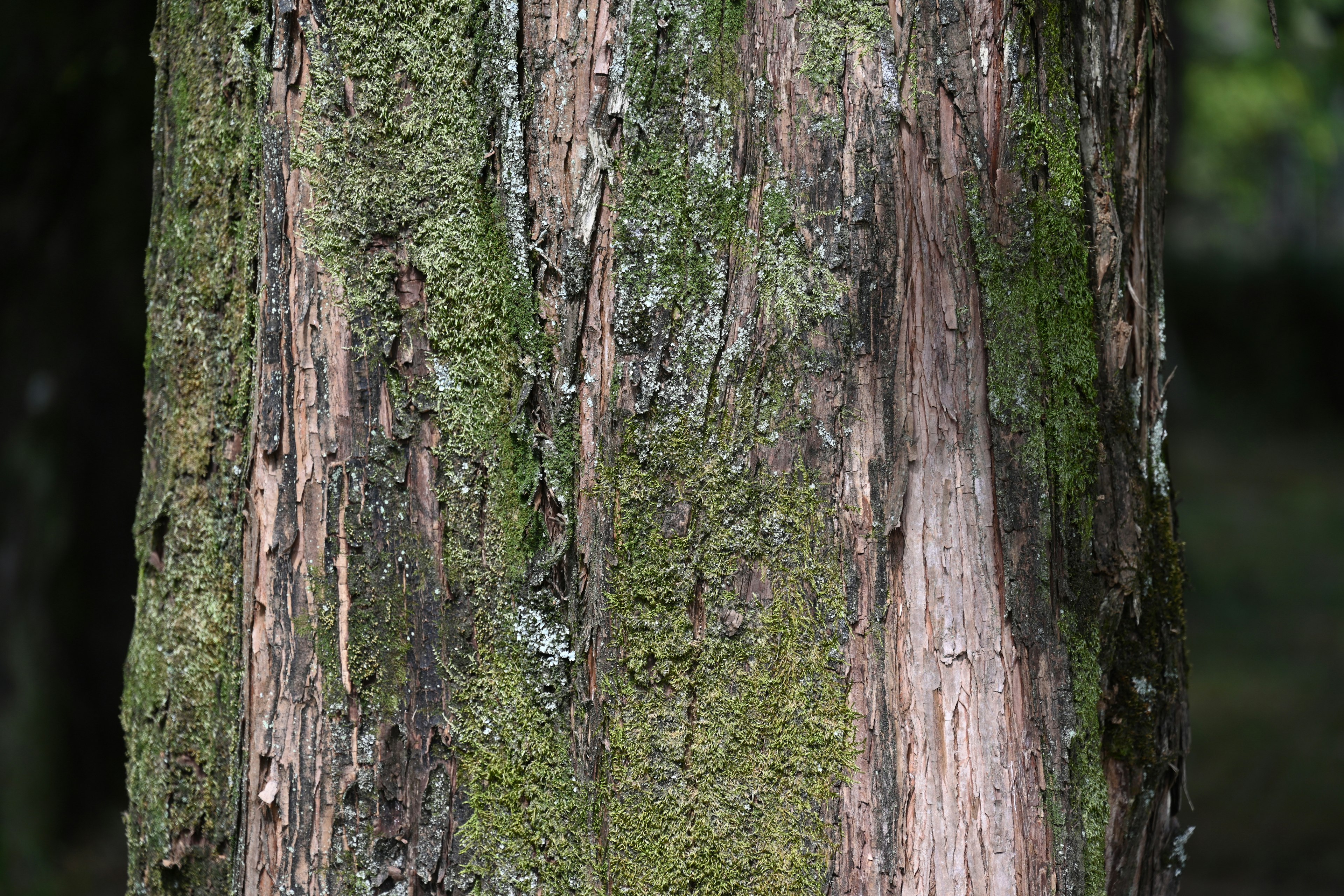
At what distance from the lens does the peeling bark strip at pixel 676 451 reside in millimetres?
1119

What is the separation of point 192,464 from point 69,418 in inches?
159

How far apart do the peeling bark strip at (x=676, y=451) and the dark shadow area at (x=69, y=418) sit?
2.65 meters

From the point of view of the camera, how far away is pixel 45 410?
13.8ft

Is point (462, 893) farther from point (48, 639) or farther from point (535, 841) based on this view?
point (48, 639)

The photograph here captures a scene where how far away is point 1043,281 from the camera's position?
3.81 ft

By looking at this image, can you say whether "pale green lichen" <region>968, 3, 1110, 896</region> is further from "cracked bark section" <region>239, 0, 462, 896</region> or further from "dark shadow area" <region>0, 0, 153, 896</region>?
"dark shadow area" <region>0, 0, 153, 896</region>

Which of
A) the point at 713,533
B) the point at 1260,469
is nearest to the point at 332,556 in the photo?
the point at 713,533

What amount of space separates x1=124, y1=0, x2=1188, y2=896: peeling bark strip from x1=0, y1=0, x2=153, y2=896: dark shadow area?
265cm

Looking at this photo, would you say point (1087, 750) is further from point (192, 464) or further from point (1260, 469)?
point (1260, 469)

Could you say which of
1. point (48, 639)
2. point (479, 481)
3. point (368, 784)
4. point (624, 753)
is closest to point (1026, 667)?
point (624, 753)

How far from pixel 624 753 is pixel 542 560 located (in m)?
0.26

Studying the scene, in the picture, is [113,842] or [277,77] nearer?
[277,77]

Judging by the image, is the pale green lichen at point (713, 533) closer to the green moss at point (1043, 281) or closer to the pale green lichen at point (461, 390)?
the pale green lichen at point (461, 390)

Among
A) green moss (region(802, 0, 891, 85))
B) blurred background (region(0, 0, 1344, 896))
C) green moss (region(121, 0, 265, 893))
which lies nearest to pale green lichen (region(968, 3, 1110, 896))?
green moss (region(802, 0, 891, 85))
